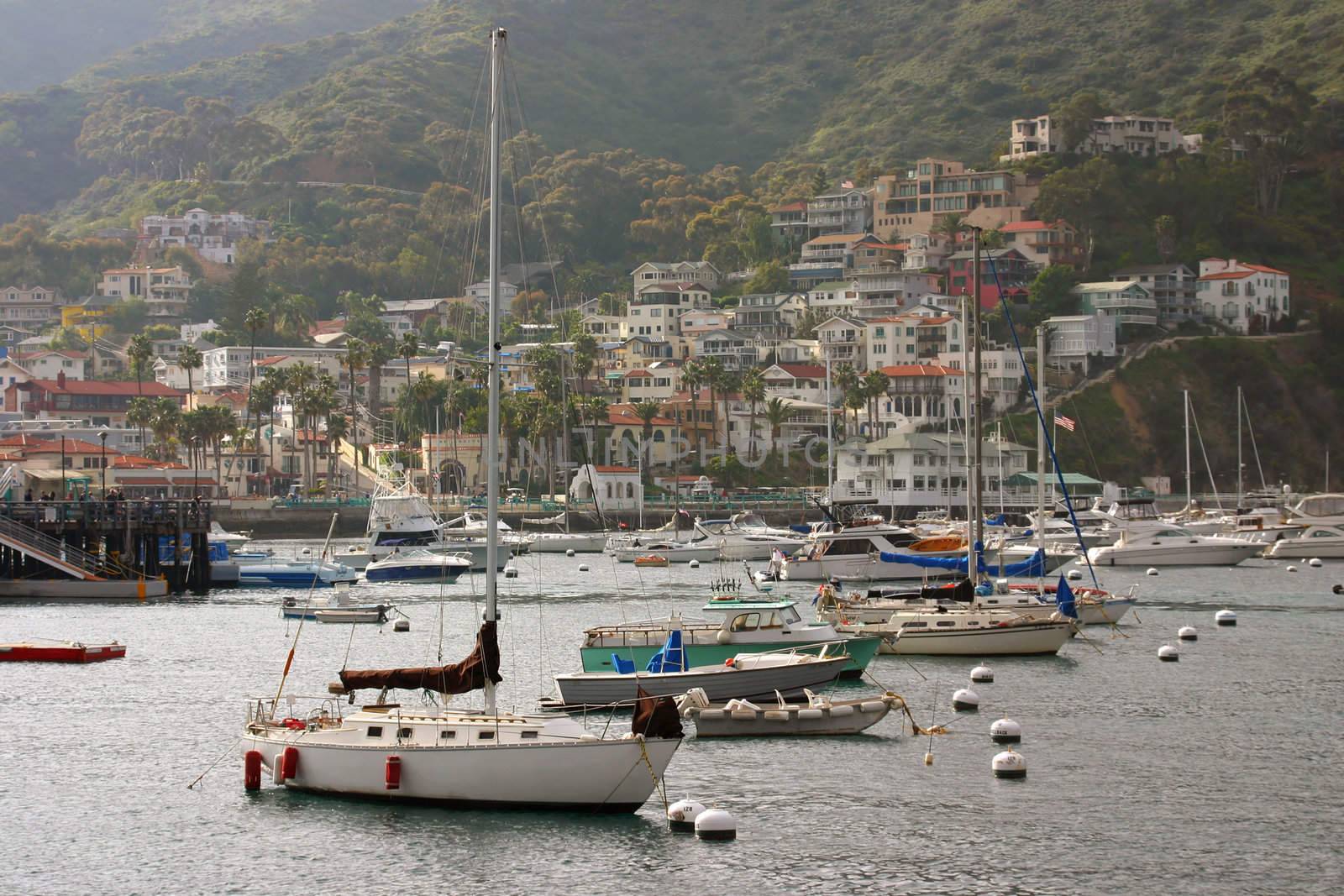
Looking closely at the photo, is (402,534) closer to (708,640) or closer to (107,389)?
(708,640)

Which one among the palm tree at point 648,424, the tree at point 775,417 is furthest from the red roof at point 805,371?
the palm tree at point 648,424

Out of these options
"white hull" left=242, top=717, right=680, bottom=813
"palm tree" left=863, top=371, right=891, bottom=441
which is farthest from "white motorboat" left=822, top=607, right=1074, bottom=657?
"palm tree" left=863, top=371, right=891, bottom=441

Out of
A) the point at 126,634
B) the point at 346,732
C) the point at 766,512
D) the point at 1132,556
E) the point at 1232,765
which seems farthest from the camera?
the point at 766,512

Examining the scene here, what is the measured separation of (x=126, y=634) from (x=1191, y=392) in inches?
5332

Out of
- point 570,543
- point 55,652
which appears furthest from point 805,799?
point 570,543

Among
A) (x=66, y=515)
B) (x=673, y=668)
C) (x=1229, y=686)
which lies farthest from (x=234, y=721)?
(x=66, y=515)

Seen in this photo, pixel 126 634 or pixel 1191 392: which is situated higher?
pixel 1191 392

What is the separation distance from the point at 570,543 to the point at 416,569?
3332 centimetres

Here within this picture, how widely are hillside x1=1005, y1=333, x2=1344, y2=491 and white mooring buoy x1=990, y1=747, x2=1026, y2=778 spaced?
440 ft

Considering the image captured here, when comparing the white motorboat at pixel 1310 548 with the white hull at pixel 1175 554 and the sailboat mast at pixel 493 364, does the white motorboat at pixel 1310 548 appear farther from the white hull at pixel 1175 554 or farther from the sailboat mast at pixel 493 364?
the sailboat mast at pixel 493 364

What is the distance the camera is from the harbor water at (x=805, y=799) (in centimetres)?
3169

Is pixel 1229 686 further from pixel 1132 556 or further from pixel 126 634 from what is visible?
pixel 1132 556

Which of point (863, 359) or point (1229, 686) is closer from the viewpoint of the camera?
point (1229, 686)

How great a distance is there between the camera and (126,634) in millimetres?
69500
